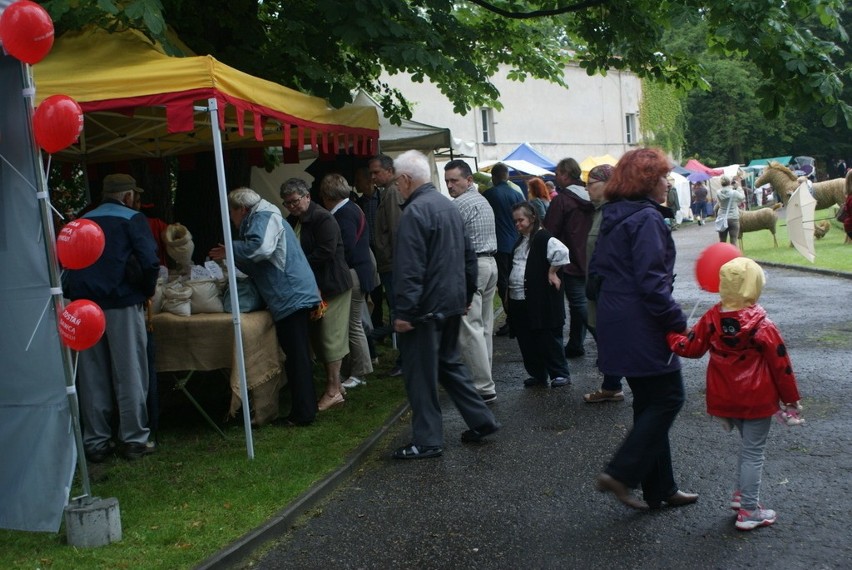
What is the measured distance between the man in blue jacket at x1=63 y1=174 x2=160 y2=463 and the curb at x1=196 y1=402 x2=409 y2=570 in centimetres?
157

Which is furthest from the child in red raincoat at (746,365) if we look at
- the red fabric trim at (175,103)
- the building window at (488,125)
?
the building window at (488,125)

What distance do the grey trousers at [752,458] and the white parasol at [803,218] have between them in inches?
568

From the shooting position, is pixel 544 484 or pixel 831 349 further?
pixel 831 349

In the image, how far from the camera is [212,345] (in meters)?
6.96

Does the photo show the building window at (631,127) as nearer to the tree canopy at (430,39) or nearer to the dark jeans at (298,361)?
the tree canopy at (430,39)

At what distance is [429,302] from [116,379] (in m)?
2.27

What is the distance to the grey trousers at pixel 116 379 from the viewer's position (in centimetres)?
642

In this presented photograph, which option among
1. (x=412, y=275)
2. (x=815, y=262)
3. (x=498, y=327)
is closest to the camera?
(x=412, y=275)

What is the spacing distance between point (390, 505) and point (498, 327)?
7604 mm

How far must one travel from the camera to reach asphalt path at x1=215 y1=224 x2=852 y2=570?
14.4ft

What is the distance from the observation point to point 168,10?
30.4 ft

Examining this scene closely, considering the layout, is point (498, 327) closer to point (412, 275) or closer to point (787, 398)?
point (412, 275)

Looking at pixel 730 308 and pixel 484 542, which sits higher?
pixel 730 308

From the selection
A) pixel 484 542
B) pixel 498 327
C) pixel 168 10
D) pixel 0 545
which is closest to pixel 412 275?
pixel 484 542
